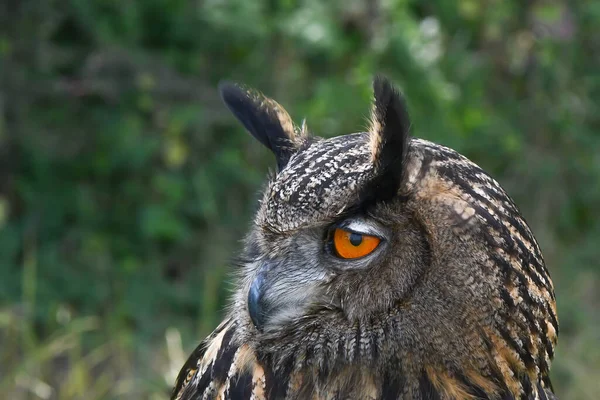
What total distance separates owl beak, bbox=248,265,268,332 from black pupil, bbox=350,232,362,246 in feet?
0.66

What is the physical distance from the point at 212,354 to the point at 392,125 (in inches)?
24.0

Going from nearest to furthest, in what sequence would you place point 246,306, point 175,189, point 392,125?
1. point 392,125
2. point 246,306
3. point 175,189

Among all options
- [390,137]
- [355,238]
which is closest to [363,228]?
[355,238]

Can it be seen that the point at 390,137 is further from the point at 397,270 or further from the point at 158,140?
the point at 158,140

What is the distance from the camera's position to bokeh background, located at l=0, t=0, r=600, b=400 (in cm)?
339

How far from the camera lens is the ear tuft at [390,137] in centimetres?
138

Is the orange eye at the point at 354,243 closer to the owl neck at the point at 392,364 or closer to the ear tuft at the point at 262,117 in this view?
the owl neck at the point at 392,364

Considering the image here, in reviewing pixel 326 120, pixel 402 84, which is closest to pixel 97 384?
pixel 326 120

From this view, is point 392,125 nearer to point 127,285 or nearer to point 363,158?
point 363,158

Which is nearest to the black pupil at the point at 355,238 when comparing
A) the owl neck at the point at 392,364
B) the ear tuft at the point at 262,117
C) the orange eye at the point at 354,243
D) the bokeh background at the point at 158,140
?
the orange eye at the point at 354,243

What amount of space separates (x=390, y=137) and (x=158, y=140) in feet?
7.41

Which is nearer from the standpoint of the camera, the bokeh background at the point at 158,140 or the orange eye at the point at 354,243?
the orange eye at the point at 354,243

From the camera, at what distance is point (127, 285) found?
3.64 m

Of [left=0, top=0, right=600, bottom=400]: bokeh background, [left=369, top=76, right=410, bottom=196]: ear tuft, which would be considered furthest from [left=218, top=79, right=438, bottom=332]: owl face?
[left=0, top=0, right=600, bottom=400]: bokeh background
